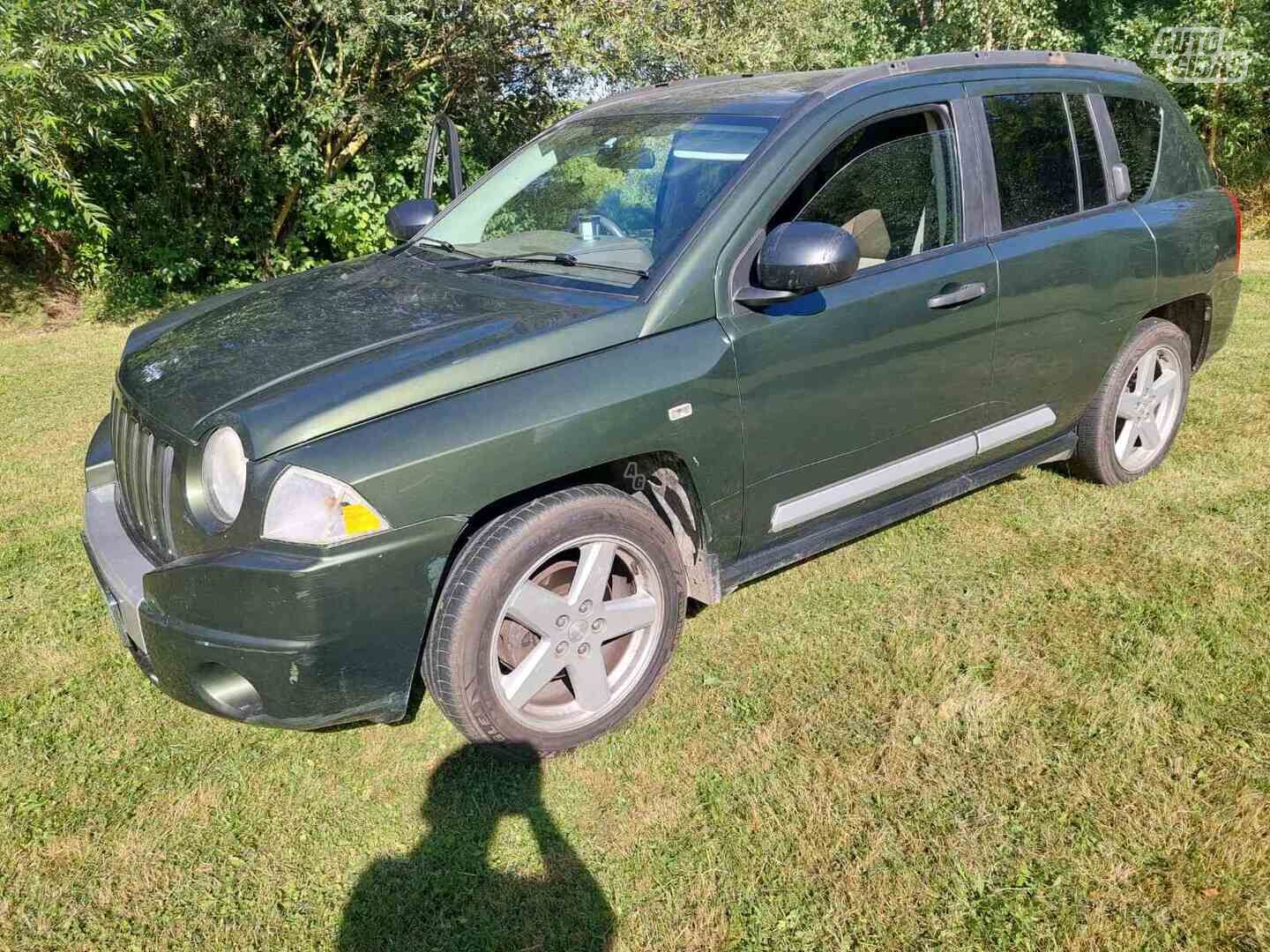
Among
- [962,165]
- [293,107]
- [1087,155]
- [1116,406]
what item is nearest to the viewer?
[962,165]

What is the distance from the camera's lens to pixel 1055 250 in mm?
3822

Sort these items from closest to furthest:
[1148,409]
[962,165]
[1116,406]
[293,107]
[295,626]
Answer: [295,626]
[962,165]
[1116,406]
[1148,409]
[293,107]

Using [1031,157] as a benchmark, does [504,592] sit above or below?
below

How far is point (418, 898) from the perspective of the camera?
2529 mm

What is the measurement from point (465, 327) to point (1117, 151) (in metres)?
3.02

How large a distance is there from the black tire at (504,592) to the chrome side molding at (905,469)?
20.4 inches

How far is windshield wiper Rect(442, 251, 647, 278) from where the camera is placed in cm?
315

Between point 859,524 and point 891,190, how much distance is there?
46.7 inches

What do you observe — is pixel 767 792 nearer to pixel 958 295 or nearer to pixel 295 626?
pixel 295 626

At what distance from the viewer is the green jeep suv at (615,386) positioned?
255 centimetres

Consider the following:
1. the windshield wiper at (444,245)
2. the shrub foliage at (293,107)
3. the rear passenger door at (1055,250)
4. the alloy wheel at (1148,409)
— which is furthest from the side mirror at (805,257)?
the shrub foliage at (293,107)

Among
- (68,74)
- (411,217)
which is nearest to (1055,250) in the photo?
(411,217)

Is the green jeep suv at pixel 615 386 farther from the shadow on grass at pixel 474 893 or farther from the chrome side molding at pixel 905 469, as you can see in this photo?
the shadow on grass at pixel 474 893

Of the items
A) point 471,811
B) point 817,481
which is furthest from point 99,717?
point 817,481
